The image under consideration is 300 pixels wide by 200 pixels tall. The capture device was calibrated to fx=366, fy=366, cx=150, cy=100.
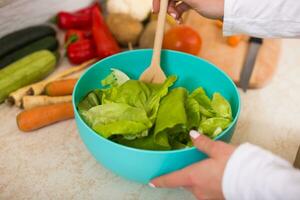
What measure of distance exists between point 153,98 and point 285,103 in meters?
0.40

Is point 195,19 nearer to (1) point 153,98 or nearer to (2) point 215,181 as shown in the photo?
(1) point 153,98

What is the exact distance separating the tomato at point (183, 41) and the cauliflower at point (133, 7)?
0.14 metres

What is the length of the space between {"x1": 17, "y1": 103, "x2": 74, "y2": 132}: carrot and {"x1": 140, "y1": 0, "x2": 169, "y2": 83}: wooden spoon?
0.62 feet

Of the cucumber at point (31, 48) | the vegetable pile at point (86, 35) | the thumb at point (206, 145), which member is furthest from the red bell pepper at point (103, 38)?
the thumb at point (206, 145)

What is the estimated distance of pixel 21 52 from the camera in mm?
926

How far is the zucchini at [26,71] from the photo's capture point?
0.84m

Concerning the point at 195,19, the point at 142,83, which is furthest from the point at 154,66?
the point at 195,19

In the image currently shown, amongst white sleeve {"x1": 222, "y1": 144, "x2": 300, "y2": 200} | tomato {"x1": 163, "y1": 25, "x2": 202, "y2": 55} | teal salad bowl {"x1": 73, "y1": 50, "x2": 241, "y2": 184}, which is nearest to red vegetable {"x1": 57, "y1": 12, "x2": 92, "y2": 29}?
tomato {"x1": 163, "y1": 25, "x2": 202, "y2": 55}

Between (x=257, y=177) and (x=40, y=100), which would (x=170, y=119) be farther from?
(x=40, y=100)

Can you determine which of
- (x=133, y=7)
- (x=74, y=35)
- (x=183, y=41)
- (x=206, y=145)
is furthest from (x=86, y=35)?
(x=206, y=145)

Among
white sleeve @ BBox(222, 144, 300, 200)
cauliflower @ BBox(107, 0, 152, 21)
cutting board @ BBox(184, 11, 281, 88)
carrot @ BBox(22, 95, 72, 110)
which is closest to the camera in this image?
white sleeve @ BBox(222, 144, 300, 200)

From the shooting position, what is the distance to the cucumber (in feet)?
2.95

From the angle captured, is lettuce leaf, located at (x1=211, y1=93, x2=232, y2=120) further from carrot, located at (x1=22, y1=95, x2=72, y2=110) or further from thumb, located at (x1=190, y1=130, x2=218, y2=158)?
carrot, located at (x1=22, y1=95, x2=72, y2=110)

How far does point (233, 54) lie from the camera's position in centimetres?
100
